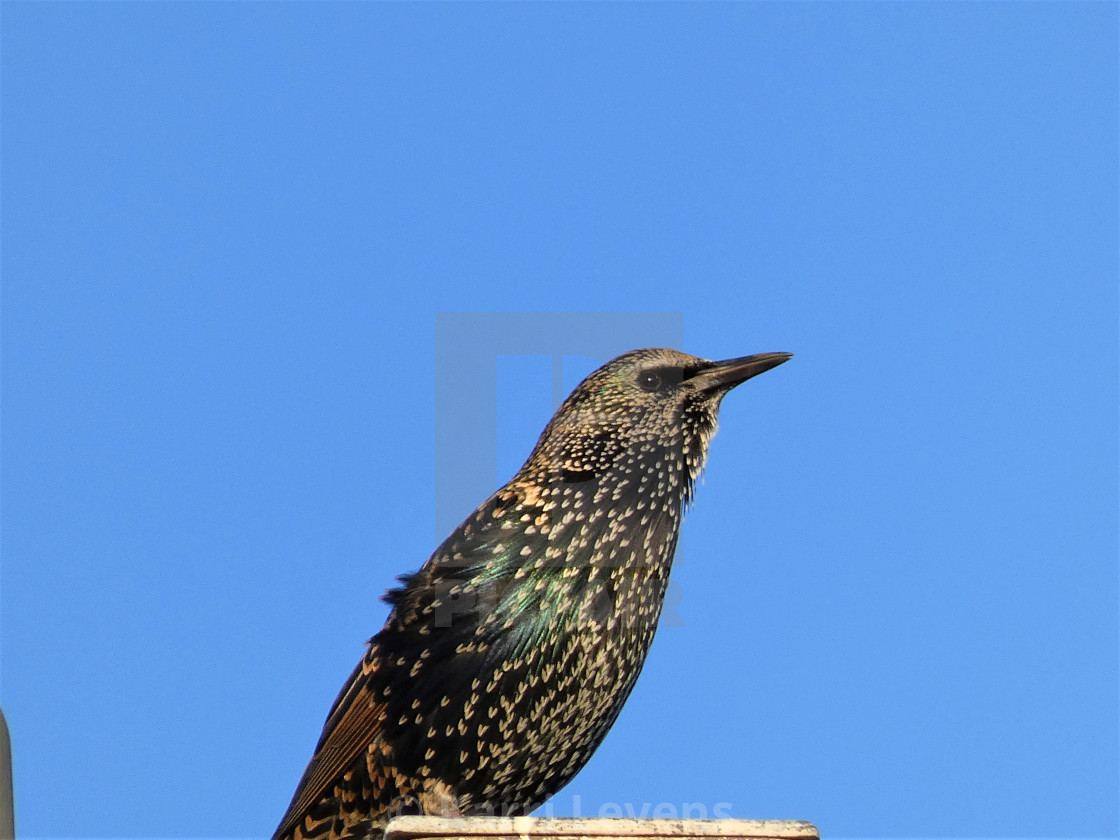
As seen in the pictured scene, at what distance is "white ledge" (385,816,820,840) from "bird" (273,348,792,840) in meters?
0.65

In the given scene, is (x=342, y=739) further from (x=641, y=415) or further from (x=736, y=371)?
(x=736, y=371)

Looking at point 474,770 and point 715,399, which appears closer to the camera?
point 474,770

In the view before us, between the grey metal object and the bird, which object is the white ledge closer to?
the bird

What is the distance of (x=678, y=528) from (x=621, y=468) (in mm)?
306

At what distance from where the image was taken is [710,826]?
4.43m

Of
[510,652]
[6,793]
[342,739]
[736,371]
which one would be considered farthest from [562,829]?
[736,371]

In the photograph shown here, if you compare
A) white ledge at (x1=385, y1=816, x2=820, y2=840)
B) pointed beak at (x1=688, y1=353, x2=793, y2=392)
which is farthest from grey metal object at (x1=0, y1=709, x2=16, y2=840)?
pointed beak at (x1=688, y1=353, x2=793, y2=392)

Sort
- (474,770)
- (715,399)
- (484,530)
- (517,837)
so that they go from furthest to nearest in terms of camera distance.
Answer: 1. (715,399)
2. (484,530)
3. (474,770)
4. (517,837)

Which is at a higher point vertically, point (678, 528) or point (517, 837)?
point (678, 528)

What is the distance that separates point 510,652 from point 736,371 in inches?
60.1

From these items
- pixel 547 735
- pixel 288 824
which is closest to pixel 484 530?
pixel 547 735

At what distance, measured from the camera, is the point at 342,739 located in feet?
17.3

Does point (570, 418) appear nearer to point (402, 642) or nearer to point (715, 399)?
point (715, 399)

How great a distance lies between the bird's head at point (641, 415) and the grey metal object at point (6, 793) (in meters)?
2.07
